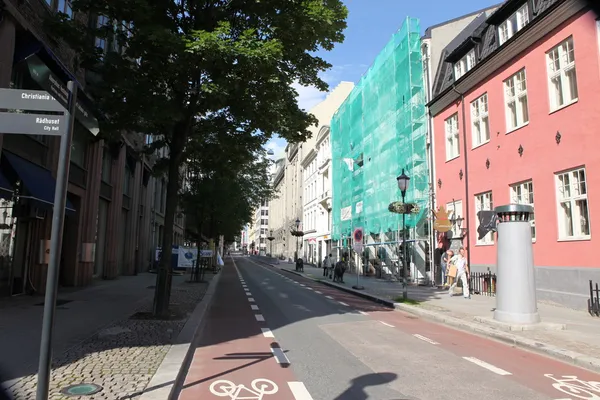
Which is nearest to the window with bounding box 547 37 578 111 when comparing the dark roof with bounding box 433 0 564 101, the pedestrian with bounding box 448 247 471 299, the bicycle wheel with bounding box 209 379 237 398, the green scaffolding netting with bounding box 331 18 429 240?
the dark roof with bounding box 433 0 564 101

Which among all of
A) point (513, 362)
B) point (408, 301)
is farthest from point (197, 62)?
point (408, 301)

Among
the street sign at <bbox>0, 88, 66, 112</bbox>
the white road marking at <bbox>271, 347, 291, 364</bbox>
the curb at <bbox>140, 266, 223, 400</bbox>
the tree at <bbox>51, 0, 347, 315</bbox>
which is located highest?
the tree at <bbox>51, 0, 347, 315</bbox>

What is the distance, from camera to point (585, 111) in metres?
13.3

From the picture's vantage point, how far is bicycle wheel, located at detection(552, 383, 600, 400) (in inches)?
217

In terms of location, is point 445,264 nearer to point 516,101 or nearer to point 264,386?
point 516,101

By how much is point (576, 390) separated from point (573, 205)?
32.3 ft

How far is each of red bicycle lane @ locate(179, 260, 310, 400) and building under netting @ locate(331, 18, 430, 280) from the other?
14.5m

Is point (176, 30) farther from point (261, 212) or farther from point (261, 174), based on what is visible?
point (261, 212)

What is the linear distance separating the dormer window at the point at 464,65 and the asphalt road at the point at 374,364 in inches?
549

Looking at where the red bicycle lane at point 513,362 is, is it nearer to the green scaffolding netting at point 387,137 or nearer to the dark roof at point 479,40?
the dark roof at point 479,40

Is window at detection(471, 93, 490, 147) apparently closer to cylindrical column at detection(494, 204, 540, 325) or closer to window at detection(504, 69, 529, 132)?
window at detection(504, 69, 529, 132)

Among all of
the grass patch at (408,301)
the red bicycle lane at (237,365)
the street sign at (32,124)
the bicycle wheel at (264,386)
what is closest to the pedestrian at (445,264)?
the grass patch at (408,301)

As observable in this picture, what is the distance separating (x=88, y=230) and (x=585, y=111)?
1786 cm

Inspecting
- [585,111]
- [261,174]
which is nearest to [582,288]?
[585,111]
